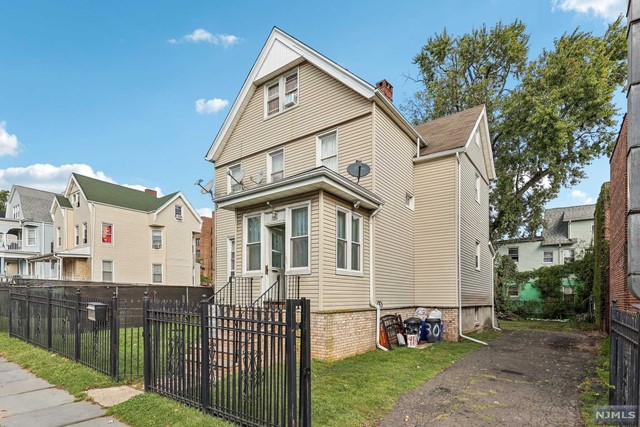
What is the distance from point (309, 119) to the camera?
11.6 metres

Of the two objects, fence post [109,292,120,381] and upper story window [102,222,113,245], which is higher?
upper story window [102,222,113,245]

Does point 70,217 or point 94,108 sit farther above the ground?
point 94,108

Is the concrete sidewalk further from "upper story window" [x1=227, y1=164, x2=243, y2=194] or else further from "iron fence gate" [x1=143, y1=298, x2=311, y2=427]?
"upper story window" [x1=227, y1=164, x2=243, y2=194]

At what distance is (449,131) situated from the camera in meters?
13.7

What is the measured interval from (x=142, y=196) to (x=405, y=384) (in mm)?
28383

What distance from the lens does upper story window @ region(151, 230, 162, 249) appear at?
28.0 metres

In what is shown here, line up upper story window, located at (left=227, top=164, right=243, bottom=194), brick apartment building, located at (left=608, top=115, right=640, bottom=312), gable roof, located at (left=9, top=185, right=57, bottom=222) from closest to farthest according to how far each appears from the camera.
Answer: brick apartment building, located at (left=608, top=115, right=640, bottom=312) → upper story window, located at (left=227, top=164, right=243, bottom=194) → gable roof, located at (left=9, top=185, right=57, bottom=222)

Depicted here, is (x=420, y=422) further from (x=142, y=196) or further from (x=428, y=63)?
(x=142, y=196)

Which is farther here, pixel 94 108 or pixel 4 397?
pixel 94 108

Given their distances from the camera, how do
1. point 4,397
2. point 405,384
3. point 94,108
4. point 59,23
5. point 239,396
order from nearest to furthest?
point 239,396
point 4,397
point 405,384
point 59,23
point 94,108

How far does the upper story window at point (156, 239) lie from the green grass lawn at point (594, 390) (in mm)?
27284

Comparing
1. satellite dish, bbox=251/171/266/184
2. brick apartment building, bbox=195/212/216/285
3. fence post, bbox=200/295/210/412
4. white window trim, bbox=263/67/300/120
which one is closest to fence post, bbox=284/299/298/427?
fence post, bbox=200/295/210/412

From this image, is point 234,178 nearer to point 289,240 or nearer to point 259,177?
point 259,177

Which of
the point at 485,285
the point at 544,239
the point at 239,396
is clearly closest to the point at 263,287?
the point at 239,396
